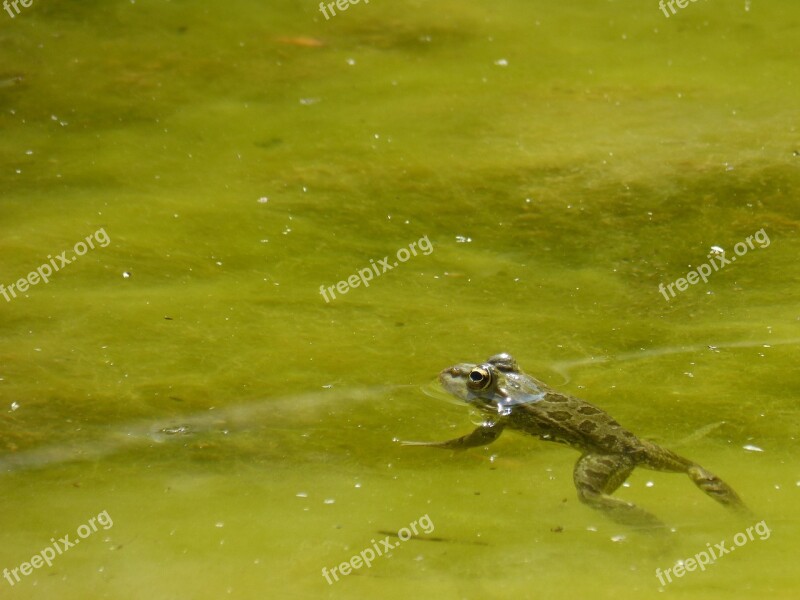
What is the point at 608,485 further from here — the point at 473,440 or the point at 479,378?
the point at 479,378

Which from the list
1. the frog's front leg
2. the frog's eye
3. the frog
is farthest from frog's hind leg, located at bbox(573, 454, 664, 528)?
the frog's eye

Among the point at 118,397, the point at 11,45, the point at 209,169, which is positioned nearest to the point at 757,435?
the point at 118,397

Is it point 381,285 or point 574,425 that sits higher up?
point 381,285

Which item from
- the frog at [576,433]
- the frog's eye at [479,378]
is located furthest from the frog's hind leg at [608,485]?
the frog's eye at [479,378]

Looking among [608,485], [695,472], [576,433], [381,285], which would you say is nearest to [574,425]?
[576,433]

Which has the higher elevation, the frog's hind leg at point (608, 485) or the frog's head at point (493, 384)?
the frog's head at point (493, 384)

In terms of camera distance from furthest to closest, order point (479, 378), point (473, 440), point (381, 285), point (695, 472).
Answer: point (381, 285)
point (479, 378)
point (473, 440)
point (695, 472)

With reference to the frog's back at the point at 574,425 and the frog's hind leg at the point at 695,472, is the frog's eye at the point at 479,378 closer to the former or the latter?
the frog's back at the point at 574,425
